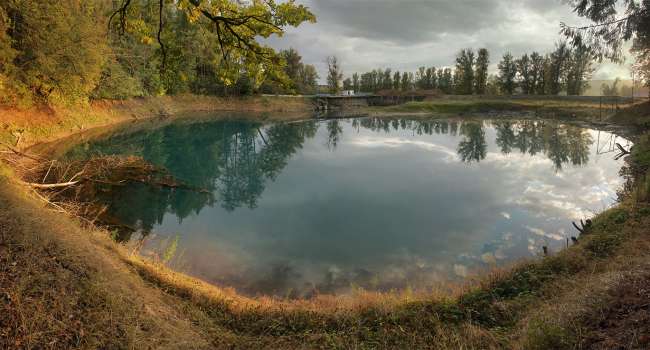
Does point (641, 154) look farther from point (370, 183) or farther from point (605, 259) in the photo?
point (605, 259)

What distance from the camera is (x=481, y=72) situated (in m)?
83.0

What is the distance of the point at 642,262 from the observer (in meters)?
5.85

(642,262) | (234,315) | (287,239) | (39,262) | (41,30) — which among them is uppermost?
(41,30)

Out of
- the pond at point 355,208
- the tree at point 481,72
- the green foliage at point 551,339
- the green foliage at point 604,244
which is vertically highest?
the tree at point 481,72

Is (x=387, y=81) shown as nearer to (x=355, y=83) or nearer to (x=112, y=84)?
(x=355, y=83)

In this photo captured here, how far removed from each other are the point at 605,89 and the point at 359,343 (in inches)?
5019

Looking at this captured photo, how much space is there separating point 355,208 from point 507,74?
78.7 metres

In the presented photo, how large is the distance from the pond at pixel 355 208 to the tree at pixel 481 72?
180ft

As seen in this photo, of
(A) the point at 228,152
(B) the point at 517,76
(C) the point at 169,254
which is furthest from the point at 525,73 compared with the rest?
(C) the point at 169,254

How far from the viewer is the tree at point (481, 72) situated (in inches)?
3206

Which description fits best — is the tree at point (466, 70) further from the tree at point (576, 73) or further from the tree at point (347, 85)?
the tree at point (347, 85)

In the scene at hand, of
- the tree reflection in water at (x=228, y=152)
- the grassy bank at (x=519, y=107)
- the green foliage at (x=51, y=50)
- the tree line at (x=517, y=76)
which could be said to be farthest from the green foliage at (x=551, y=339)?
the tree line at (x=517, y=76)

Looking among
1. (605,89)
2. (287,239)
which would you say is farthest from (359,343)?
(605,89)

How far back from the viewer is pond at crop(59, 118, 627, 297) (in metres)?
10.6
